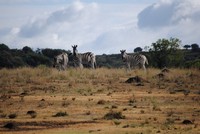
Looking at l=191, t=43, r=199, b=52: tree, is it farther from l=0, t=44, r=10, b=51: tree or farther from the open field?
the open field

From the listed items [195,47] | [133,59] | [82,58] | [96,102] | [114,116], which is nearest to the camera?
[114,116]

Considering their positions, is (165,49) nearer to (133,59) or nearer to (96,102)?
(133,59)

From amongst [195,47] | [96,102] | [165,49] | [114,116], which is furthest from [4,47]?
[114,116]

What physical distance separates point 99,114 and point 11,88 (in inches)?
395

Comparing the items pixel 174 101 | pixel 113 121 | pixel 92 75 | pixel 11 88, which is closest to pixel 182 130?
pixel 113 121

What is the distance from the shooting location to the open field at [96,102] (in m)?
15.7

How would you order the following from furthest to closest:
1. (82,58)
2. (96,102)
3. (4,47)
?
(4,47), (82,58), (96,102)

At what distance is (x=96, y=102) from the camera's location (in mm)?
21750

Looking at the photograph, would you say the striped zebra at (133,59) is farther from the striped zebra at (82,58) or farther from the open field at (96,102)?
the open field at (96,102)

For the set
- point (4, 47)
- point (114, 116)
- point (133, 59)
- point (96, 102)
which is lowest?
point (114, 116)

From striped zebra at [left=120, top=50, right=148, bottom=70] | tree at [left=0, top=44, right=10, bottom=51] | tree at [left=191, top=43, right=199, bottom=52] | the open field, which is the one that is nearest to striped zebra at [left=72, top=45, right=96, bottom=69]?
striped zebra at [left=120, top=50, right=148, bottom=70]

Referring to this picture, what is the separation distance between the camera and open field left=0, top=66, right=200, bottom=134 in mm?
15672

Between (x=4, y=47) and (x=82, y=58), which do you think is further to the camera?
(x=4, y=47)

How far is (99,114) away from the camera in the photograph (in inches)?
722
